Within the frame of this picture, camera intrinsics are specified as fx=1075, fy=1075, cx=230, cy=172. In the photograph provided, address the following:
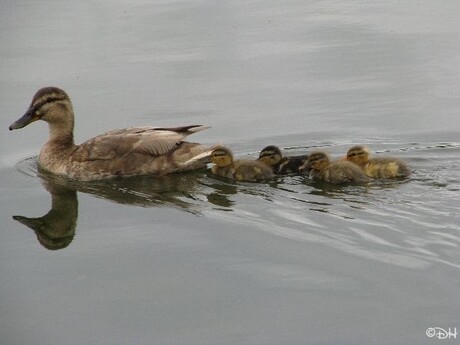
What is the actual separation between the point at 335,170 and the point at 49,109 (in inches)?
95.1

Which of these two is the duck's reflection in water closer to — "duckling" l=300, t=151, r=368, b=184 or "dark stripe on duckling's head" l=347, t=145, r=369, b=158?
"duckling" l=300, t=151, r=368, b=184

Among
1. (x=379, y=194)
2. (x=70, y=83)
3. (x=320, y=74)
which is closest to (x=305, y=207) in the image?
(x=379, y=194)

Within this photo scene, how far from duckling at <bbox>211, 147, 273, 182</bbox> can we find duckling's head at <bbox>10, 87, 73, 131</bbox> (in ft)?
4.42

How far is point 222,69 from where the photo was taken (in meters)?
10.4

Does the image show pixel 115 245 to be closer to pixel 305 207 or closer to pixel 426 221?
pixel 305 207

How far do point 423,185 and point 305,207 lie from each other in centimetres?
90

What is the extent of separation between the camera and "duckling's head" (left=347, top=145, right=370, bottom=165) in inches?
299

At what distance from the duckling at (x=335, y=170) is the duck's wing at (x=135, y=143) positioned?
1002 millimetres

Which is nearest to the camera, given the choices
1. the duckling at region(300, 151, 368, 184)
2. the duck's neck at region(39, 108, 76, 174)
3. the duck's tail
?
the duckling at region(300, 151, 368, 184)

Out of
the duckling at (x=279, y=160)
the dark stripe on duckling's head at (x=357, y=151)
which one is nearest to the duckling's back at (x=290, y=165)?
the duckling at (x=279, y=160)

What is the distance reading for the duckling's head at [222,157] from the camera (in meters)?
7.79

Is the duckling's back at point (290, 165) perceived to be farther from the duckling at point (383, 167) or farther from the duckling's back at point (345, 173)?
the duckling at point (383, 167)

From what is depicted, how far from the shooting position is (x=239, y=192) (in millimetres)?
7500

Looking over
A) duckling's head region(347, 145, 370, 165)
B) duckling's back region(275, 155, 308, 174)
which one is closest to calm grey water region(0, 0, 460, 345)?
duckling's back region(275, 155, 308, 174)
